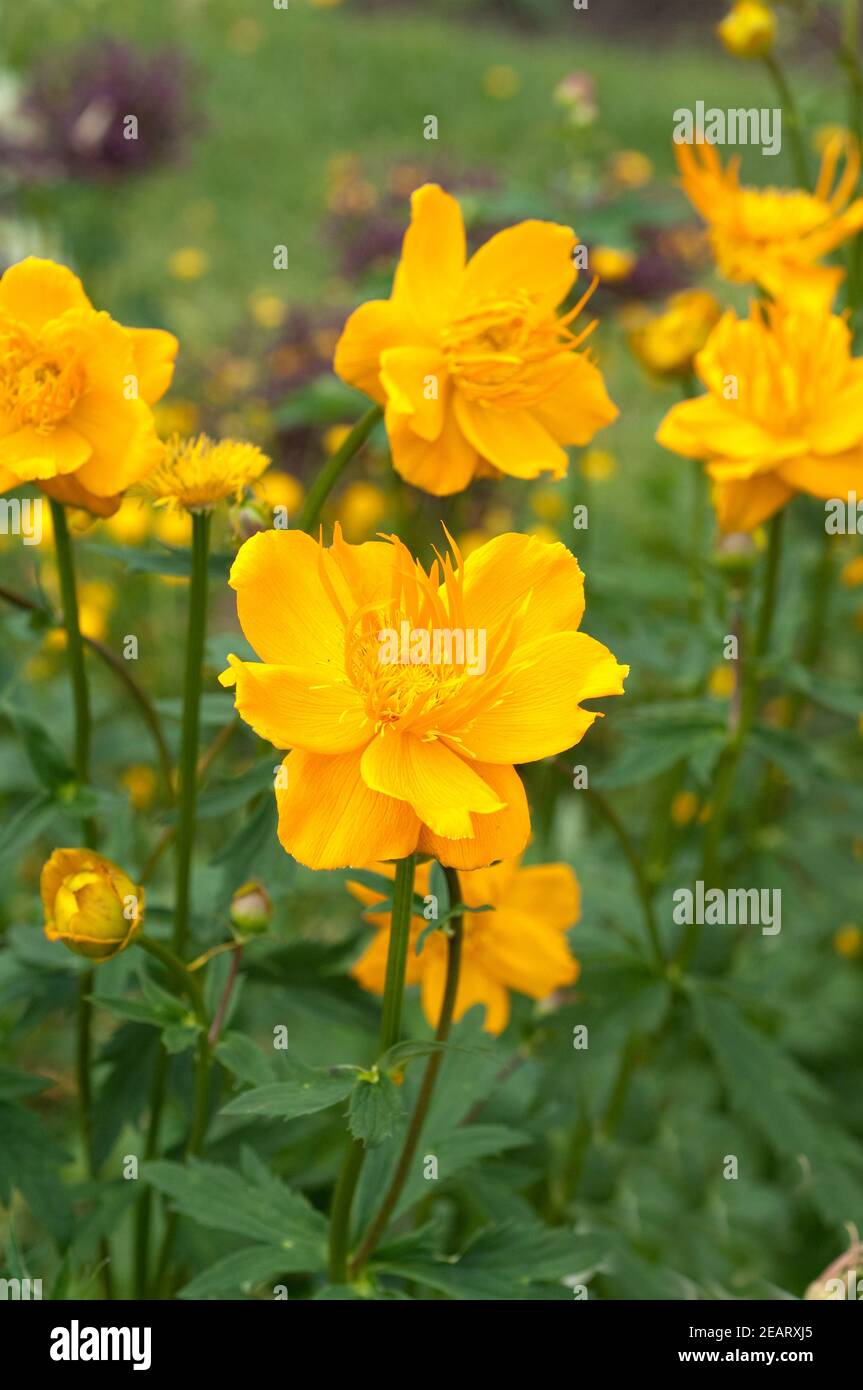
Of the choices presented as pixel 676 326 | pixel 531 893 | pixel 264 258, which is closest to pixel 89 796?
pixel 531 893

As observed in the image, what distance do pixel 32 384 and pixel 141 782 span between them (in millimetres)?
1435

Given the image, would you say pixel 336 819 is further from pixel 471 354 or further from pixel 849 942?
pixel 849 942

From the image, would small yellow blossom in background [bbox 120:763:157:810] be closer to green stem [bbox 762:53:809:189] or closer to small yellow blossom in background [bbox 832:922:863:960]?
small yellow blossom in background [bbox 832:922:863:960]

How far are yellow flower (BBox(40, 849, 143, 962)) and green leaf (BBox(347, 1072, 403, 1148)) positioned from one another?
0.58 ft

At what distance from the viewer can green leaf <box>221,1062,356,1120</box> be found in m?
0.84

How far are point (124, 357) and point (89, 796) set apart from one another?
350mm

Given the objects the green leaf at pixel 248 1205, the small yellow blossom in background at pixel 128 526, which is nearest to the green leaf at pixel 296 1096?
the green leaf at pixel 248 1205

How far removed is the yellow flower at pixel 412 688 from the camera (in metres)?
0.80

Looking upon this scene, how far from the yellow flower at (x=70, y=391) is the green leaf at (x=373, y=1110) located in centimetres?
44

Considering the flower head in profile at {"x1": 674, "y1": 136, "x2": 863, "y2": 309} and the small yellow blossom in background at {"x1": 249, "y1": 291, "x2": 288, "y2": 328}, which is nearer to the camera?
the flower head in profile at {"x1": 674, "y1": 136, "x2": 863, "y2": 309}

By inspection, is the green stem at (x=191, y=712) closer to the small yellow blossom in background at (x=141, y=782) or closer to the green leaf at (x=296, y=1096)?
the green leaf at (x=296, y=1096)

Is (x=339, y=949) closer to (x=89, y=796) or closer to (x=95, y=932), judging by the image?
(x=89, y=796)

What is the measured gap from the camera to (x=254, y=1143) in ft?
4.37

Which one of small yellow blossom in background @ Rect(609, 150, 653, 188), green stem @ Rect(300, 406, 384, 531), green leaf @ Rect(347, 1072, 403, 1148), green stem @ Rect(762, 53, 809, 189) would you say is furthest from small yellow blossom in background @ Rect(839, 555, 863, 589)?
small yellow blossom in background @ Rect(609, 150, 653, 188)
